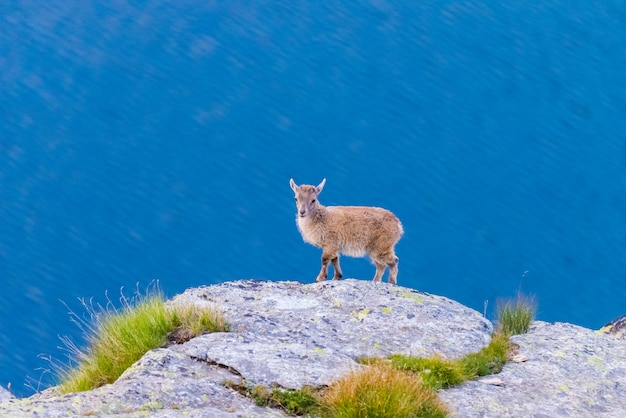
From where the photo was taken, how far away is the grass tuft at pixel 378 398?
A: 993 centimetres

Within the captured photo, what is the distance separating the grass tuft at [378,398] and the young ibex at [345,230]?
20.7ft

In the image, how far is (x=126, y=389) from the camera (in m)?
10.2

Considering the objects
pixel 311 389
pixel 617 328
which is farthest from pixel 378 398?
pixel 617 328

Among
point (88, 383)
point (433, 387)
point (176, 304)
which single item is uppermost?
point (433, 387)

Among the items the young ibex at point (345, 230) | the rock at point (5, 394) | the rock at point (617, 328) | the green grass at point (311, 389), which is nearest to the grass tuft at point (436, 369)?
the green grass at point (311, 389)

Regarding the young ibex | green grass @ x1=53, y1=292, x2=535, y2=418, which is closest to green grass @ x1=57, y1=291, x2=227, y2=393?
green grass @ x1=53, y1=292, x2=535, y2=418

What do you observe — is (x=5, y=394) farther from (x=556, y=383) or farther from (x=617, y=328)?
(x=617, y=328)

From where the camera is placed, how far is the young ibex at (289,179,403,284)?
16.7 meters

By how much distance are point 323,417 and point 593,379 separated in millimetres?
4036

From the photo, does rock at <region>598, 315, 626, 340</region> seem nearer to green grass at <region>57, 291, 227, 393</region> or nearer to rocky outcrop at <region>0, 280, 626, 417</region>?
rocky outcrop at <region>0, 280, 626, 417</region>

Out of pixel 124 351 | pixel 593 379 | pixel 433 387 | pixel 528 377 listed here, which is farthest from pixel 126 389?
pixel 593 379

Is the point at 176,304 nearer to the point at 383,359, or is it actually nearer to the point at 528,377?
the point at 383,359

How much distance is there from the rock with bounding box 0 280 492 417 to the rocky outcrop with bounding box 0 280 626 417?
16mm

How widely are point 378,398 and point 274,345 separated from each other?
81.1 inches
